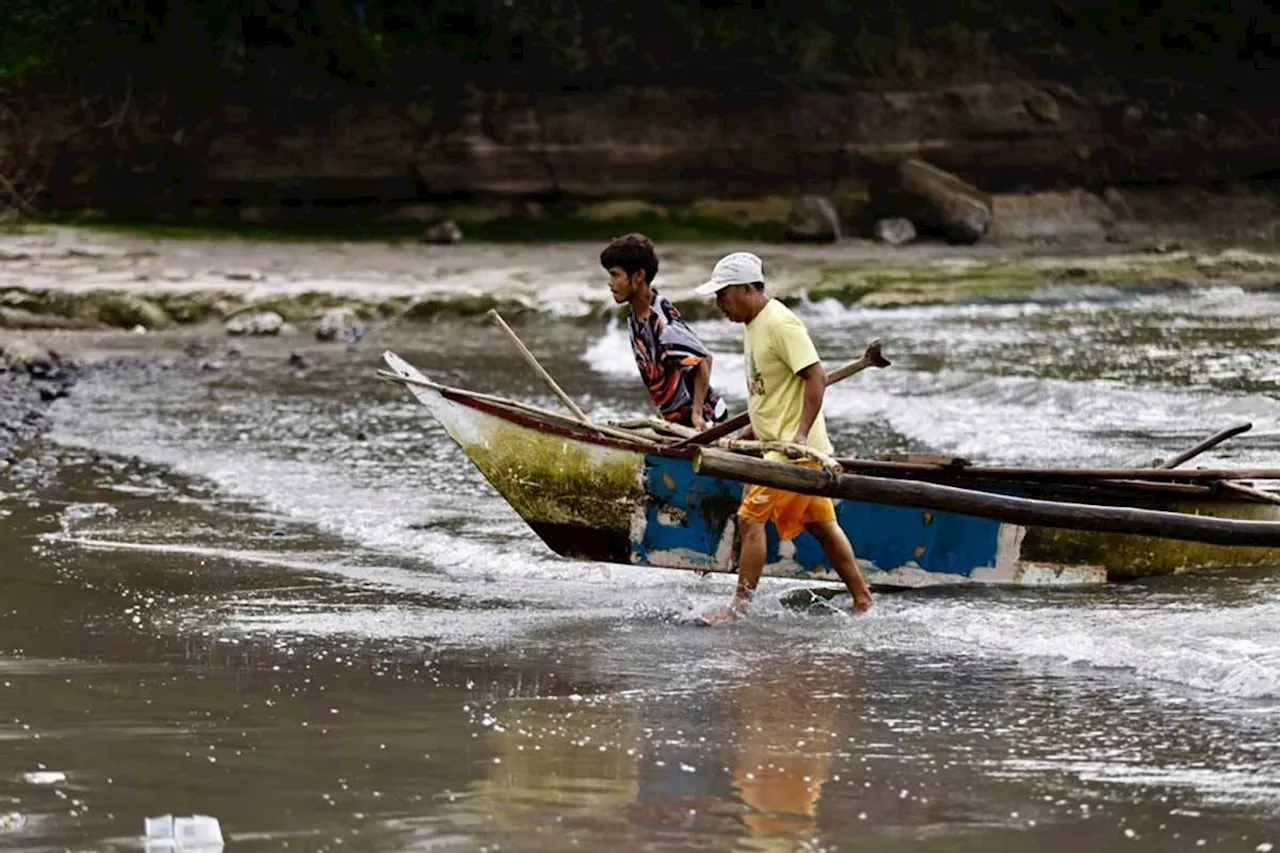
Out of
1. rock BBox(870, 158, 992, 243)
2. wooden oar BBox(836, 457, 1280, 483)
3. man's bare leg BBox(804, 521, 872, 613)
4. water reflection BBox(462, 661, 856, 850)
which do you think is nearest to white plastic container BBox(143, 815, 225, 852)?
water reflection BBox(462, 661, 856, 850)

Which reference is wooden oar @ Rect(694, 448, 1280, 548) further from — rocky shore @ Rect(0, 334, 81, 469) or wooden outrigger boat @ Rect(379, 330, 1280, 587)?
rocky shore @ Rect(0, 334, 81, 469)

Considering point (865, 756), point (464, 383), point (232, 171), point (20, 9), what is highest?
point (20, 9)

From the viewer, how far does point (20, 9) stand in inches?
898

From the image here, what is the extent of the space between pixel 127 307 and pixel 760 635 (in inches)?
474

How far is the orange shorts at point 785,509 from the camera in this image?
6.61m

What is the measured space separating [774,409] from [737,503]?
62 cm

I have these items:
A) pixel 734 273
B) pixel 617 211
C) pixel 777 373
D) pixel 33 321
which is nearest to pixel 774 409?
pixel 777 373

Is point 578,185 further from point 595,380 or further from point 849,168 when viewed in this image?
point 595,380

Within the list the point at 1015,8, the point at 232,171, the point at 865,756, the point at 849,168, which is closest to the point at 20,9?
the point at 232,171

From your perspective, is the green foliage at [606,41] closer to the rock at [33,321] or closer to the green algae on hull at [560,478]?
the rock at [33,321]

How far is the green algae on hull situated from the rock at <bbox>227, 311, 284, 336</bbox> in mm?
10281

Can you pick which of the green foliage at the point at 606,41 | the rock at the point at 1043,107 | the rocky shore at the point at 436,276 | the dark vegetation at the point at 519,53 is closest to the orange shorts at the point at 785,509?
the rocky shore at the point at 436,276

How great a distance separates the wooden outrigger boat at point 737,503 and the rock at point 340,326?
9834mm

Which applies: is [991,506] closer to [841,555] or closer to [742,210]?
[841,555]
